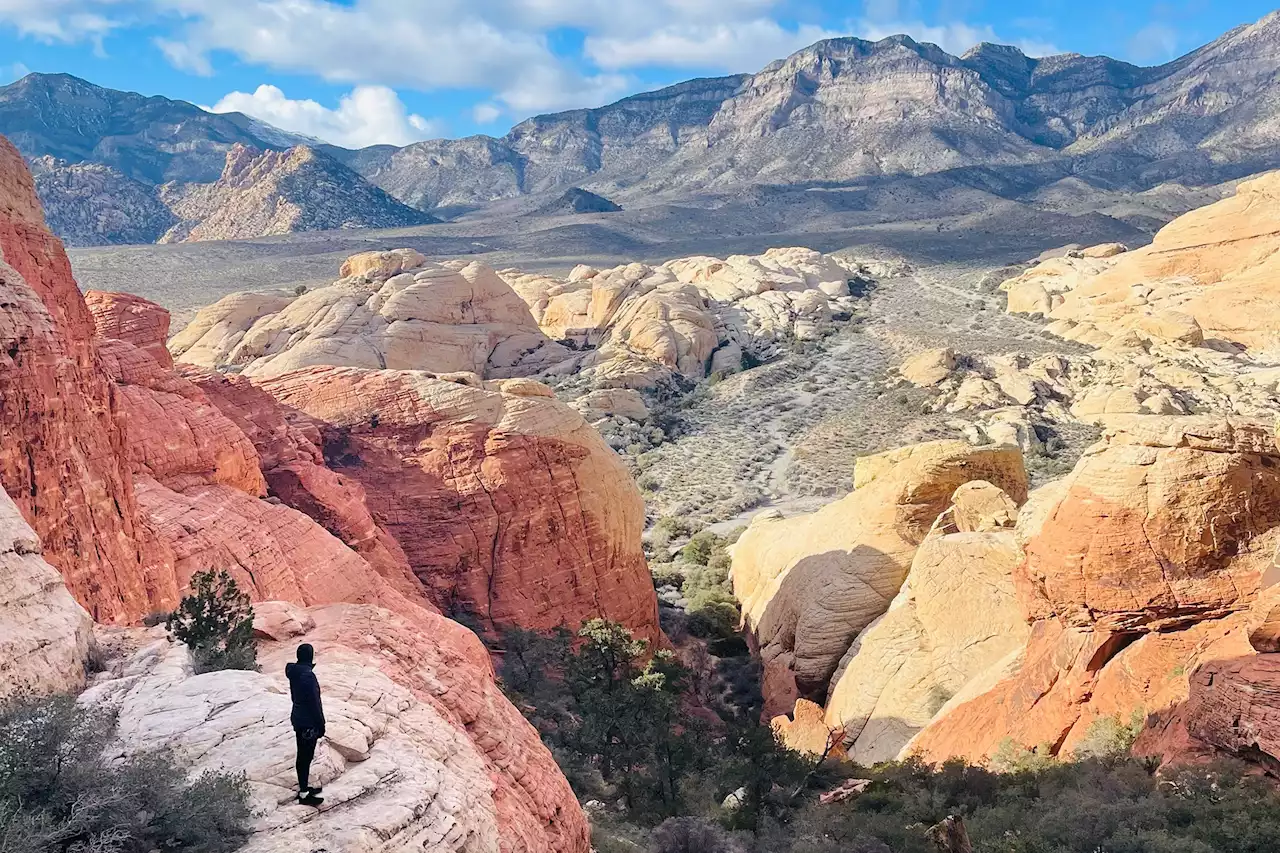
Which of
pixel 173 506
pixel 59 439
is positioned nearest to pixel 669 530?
pixel 173 506

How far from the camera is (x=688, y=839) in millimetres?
14148

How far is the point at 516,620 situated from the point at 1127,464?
14.6 m

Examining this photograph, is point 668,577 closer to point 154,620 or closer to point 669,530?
point 669,530

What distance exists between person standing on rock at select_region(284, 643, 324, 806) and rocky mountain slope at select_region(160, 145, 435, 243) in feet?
511

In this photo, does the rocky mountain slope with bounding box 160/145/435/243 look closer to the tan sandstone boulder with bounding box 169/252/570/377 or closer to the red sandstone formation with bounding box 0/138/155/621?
the tan sandstone boulder with bounding box 169/252/570/377

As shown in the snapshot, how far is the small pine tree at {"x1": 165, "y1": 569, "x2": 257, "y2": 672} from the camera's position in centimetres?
987

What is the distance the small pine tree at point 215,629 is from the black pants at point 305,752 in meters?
2.79

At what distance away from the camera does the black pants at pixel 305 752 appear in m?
7.33

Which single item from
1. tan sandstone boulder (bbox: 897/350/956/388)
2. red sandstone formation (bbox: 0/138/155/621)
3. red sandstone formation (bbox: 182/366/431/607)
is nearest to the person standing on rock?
red sandstone formation (bbox: 0/138/155/621)

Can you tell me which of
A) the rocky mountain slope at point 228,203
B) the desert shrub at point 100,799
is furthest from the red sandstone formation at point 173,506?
the rocky mountain slope at point 228,203

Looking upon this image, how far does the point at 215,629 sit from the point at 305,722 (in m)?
4.07

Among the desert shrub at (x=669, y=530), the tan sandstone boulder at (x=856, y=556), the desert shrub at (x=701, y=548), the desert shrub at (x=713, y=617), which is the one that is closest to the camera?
the tan sandstone boulder at (x=856, y=556)

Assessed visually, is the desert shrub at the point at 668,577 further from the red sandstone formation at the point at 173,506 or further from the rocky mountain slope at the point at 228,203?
the rocky mountain slope at the point at 228,203

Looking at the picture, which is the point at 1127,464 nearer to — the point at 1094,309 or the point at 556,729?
the point at 556,729
